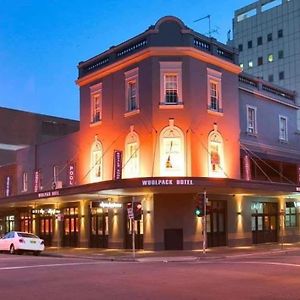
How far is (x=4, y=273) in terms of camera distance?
19.7 m

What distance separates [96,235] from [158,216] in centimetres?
649

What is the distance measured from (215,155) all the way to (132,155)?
488 cm

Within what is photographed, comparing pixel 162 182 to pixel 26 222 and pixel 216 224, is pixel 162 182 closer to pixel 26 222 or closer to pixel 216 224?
pixel 216 224

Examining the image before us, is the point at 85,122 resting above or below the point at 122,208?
above

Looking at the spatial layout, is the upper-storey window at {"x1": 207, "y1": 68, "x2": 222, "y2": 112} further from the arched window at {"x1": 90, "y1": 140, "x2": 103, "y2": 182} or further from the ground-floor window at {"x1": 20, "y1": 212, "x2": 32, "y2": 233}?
the ground-floor window at {"x1": 20, "y1": 212, "x2": 32, "y2": 233}

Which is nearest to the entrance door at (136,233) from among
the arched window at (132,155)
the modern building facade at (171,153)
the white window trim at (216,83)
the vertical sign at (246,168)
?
the modern building facade at (171,153)

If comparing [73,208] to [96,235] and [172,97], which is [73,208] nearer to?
[96,235]

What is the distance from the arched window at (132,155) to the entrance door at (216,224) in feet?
16.0

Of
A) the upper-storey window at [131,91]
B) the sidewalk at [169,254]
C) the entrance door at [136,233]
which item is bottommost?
the sidewalk at [169,254]

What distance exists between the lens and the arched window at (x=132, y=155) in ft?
110

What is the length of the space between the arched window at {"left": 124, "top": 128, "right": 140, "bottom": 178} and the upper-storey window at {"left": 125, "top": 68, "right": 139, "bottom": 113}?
64.3 inches

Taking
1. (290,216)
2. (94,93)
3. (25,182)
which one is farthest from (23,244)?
(290,216)

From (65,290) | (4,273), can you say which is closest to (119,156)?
(4,273)

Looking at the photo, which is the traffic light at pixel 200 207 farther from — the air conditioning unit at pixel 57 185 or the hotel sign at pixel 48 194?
the air conditioning unit at pixel 57 185
